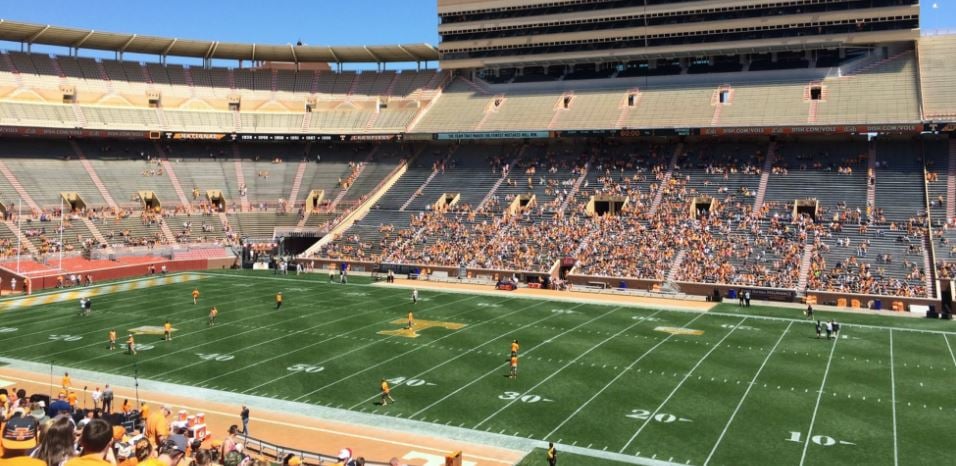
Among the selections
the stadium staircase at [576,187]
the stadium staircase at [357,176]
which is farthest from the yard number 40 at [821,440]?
the stadium staircase at [357,176]

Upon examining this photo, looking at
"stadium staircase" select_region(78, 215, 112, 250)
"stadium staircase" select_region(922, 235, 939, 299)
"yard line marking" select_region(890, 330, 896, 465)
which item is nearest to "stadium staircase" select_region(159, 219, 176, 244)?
"stadium staircase" select_region(78, 215, 112, 250)

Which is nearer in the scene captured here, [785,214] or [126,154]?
[785,214]

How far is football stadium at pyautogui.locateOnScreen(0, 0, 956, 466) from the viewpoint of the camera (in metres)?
20.4

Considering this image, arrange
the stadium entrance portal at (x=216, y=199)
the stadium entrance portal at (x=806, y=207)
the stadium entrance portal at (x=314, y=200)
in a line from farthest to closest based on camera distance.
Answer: the stadium entrance portal at (x=314, y=200) → the stadium entrance portal at (x=216, y=199) → the stadium entrance portal at (x=806, y=207)

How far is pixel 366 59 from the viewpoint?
77062 millimetres

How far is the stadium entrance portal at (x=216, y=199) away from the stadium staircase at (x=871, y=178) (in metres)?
51.6

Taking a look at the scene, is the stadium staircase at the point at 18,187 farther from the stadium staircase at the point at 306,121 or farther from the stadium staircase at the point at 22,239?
the stadium staircase at the point at 306,121

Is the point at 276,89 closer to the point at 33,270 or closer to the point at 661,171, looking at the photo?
the point at 33,270

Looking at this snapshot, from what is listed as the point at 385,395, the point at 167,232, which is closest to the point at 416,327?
the point at 385,395

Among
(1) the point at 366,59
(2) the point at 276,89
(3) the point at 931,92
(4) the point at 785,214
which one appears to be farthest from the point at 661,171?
(2) the point at 276,89

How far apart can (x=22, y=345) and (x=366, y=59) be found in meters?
53.0

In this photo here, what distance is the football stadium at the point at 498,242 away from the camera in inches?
802

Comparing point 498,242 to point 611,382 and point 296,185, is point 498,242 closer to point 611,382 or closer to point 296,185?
point 296,185

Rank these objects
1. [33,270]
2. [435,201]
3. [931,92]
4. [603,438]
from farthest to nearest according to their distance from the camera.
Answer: [435,201], [931,92], [33,270], [603,438]
